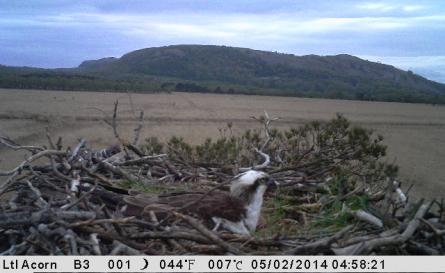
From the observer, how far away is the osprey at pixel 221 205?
391 centimetres

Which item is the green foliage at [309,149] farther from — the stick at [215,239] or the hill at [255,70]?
the hill at [255,70]

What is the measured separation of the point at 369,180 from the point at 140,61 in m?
102

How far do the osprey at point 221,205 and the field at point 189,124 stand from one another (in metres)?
9.30

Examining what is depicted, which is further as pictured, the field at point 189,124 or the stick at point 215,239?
the field at point 189,124

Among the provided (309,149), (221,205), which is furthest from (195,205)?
(309,149)

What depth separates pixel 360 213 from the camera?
3.86 metres


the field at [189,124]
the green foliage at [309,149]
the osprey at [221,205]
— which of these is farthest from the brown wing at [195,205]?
the field at [189,124]

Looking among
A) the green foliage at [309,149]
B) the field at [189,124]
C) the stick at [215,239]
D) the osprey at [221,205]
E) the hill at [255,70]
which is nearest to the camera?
the stick at [215,239]

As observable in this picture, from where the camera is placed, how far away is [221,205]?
400cm

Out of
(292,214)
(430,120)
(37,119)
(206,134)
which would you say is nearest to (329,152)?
(292,214)

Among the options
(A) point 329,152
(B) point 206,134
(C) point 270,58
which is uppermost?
(C) point 270,58

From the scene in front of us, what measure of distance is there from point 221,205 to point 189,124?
69.9 feet

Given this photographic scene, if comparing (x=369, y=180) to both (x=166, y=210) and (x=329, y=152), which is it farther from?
(x=166, y=210)

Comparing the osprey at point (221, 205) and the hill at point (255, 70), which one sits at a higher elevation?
Answer: the hill at point (255, 70)
